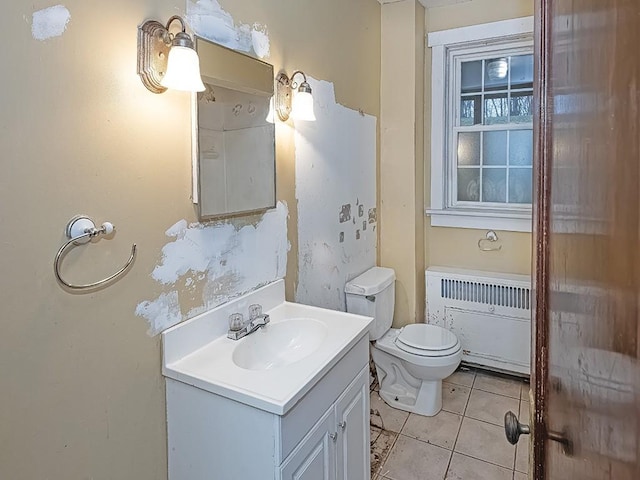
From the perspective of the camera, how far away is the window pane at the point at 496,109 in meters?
2.84

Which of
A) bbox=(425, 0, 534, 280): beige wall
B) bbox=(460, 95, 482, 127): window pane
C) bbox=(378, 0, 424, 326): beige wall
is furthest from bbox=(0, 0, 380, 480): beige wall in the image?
bbox=(460, 95, 482, 127): window pane

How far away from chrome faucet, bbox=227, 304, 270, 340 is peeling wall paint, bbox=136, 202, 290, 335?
8cm

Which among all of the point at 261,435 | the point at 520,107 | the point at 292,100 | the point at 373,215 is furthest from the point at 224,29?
the point at 520,107

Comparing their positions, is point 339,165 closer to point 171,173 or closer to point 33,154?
point 171,173

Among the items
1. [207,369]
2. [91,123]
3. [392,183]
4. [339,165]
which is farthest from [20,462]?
[392,183]

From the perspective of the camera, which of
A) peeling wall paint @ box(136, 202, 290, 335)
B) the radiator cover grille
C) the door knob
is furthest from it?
the radiator cover grille

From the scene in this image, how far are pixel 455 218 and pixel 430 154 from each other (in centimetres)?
47

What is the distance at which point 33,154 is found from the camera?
97 cm

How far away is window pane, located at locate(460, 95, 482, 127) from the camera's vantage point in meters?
2.91

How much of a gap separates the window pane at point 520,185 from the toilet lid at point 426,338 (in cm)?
102

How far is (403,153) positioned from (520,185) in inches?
30.5

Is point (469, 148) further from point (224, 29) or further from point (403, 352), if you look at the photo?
point (224, 29)

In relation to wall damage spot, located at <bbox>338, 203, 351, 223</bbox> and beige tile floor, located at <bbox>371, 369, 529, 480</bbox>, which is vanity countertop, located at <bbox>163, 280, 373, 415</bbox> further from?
beige tile floor, located at <bbox>371, 369, 529, 480</bbox>

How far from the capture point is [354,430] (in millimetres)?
1606
